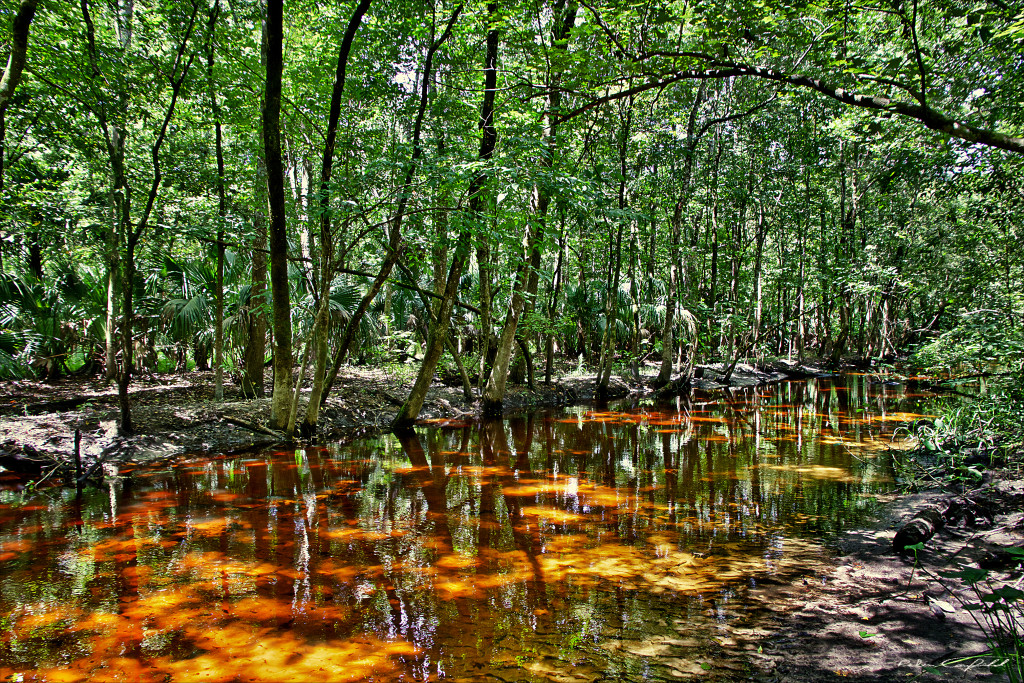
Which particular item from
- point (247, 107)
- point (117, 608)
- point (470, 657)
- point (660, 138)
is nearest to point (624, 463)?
point (470, 657)

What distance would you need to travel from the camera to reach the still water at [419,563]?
3492mm

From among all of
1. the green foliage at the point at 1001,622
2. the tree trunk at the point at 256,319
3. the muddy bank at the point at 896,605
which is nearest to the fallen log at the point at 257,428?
the tree trunk at the point at 256,319

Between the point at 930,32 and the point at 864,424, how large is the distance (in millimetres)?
8250

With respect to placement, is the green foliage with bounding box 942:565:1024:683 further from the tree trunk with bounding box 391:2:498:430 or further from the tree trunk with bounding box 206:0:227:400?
the tree trunk with bounding box 206:0:227:400

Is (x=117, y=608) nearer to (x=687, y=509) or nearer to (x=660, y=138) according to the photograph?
(x=687, y=509)

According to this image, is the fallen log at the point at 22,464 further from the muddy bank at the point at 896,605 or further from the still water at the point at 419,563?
the muddy bank at the point at 896,605

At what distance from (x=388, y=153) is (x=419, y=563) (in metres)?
6.98

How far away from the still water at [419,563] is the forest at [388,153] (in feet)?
8.25

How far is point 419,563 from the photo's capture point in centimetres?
498

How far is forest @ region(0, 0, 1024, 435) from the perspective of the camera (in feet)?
15.3

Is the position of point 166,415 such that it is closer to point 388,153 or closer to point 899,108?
point 388,153

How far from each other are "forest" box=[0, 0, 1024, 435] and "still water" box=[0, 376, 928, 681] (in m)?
2.52

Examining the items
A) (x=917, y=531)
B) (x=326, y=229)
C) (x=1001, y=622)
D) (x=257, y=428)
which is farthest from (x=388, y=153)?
(x=1001, y=622)

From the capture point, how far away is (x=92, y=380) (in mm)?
13219
